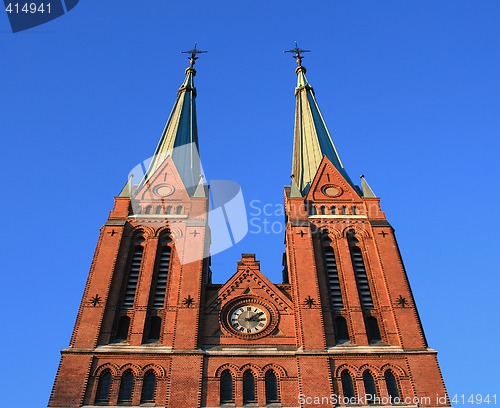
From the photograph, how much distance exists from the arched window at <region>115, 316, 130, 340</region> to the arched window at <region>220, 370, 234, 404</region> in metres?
5.53

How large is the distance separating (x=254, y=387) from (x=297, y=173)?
1873 cm

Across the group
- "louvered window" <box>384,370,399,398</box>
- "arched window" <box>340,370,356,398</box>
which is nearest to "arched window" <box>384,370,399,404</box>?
"louvered window" <box>384,370,399,398</box>

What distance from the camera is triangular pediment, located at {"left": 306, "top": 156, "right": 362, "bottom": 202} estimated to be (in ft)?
121

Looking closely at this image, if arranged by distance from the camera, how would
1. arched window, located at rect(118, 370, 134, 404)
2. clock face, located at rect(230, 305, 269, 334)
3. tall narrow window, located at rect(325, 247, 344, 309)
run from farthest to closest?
tall narrow window, located at rect(325, 247, 344, 309) < clock face, located at rect(230, 305, 269, 334) < arched window, located at rect(118, 370, 134, 404)

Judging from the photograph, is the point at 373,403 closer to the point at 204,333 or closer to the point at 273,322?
the point at 273,322

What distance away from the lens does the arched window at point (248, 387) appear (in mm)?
26203

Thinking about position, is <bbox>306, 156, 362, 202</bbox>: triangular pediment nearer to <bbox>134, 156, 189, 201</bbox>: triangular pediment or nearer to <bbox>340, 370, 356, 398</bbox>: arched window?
<bbox>134, 156, 189, 201</bbox>: triangular pediment

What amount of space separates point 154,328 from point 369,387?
10921 millimetres

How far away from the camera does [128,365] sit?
27.0 m

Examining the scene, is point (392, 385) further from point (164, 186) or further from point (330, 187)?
point (164, 186)

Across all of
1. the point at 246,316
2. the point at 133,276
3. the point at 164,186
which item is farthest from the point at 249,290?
the point at 164,186

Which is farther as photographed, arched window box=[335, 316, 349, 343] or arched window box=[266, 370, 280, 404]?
arched window box=[335, 316, 349, 343]

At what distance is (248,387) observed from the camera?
87.5 ft

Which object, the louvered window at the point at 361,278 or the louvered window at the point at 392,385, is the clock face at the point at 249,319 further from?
the louvered window at the point at 392,385
